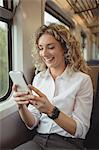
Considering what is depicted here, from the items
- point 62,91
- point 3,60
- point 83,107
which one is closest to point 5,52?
point 3,60

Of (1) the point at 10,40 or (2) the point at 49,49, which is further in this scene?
(1) the point at 10,40

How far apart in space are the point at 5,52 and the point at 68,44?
595mm

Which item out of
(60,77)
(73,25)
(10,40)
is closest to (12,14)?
(10,40)

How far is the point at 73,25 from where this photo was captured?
3914mm

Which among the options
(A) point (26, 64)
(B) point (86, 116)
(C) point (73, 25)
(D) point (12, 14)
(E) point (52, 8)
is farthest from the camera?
(C) point (73, 25)

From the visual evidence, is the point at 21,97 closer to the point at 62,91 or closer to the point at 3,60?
the point at 62,91

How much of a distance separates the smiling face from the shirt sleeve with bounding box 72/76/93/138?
0.18 meters

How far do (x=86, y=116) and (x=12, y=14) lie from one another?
0.90 metres

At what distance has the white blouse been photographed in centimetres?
118

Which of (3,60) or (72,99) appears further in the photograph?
(3,60)

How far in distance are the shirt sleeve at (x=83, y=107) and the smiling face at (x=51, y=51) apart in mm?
179

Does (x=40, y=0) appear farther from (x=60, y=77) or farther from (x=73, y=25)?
(x=73, y=25)

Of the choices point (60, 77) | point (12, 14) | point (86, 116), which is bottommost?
point (86, 116)

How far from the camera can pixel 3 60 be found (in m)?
1.67
